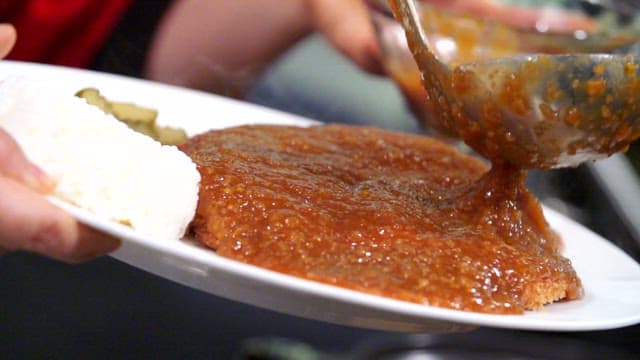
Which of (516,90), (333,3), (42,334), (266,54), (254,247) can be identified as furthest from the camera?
(266,54)

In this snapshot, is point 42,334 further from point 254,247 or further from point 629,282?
point 629,282

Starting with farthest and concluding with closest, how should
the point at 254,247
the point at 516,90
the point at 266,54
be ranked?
the point at 266,54, the point at 516,90, the point at 254,247

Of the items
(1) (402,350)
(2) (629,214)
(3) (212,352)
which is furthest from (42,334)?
(2) (629,214)

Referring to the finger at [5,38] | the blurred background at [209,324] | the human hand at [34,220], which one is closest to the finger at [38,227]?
the human hand at [34,220]

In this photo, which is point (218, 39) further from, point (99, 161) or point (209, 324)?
point (99, 161)

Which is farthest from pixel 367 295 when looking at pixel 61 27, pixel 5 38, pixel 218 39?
pixel 218 39

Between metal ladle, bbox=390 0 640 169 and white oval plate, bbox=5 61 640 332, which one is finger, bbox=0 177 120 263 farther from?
metal ladle, bbox=390 0 640 169
